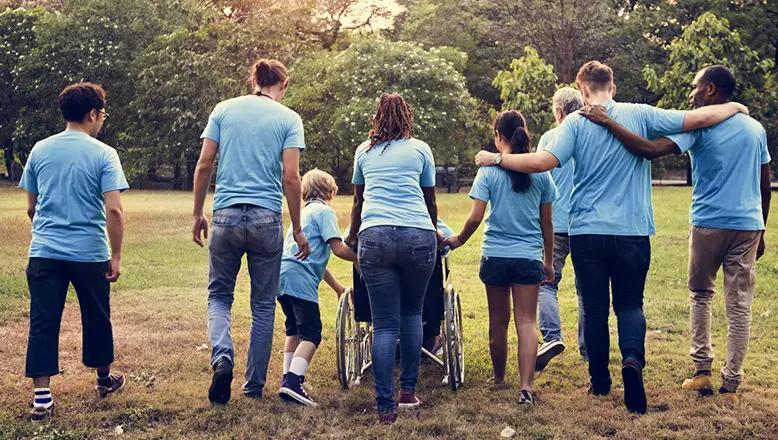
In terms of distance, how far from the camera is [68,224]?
521 cm

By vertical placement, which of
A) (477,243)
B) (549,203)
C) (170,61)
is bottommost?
(477,243)

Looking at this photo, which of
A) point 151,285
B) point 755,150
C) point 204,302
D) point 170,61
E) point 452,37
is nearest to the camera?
point 755,150

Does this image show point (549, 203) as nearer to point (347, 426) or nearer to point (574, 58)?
point (347, 426)

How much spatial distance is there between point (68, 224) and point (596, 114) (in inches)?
115

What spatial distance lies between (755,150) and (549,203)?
1.19 meters

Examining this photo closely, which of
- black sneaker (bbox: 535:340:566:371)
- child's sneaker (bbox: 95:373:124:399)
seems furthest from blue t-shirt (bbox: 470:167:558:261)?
child's sneaker (bbox: 95:373:124:399)

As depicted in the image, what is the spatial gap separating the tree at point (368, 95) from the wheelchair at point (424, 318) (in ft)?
84.0

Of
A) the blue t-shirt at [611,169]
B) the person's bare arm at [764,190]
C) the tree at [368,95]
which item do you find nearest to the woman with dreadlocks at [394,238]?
the blue t-shirt at [611,169]

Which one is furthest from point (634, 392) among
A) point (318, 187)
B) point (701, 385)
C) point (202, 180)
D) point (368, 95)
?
point (368, 95)

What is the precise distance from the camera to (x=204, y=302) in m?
9.57

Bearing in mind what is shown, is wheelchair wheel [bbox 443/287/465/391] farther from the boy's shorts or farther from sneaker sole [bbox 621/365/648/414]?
sneaker sole [bbox 621/365/648/414]

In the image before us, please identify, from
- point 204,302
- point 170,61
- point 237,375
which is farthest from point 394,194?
point 170,61

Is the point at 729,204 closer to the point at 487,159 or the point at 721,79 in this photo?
the point at 721,79

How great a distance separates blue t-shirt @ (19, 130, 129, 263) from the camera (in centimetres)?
521
